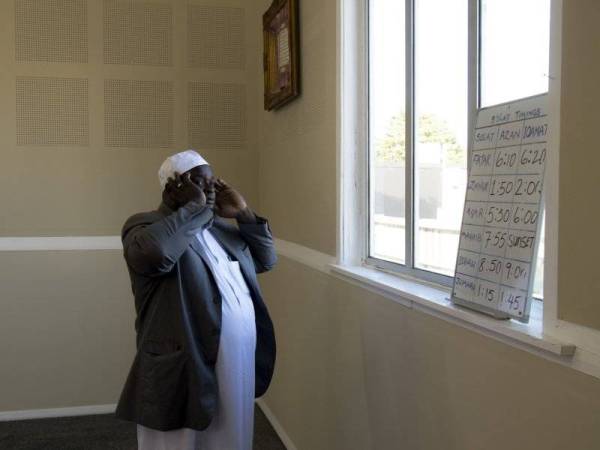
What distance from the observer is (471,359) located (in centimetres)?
157

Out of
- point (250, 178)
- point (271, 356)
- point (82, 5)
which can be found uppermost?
point (82, 5)

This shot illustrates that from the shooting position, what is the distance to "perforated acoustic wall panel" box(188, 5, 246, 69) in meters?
4.17

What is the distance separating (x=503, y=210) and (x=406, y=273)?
0.72 meters

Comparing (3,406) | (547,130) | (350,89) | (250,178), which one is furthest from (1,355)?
(547,130)

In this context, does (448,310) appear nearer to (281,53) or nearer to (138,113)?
(281,53)

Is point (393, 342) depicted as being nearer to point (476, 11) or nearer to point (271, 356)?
point (271, 356)

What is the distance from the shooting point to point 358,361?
240cm

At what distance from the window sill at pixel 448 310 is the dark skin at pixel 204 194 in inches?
18.0

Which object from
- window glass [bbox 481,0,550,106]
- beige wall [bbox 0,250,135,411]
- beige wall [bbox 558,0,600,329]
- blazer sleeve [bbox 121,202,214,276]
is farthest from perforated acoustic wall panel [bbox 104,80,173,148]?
beige wall [bbox 558,0,600,329]

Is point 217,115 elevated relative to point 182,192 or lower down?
elevated

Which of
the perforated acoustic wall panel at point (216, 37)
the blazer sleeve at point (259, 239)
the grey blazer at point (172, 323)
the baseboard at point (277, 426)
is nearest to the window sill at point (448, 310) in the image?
the blazer sleeve at point (259, 239)

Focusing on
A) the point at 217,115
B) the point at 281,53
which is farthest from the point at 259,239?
the point at 217,115

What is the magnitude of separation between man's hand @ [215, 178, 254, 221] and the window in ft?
1.63

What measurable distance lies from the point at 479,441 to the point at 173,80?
10.5ft
